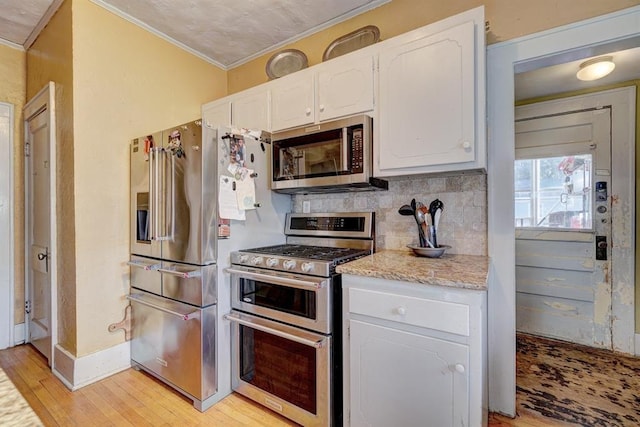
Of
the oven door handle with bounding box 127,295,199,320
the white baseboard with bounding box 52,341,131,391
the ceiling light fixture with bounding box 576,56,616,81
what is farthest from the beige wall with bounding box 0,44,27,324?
the ceiling light fixture with bounding box 576,56,616,81

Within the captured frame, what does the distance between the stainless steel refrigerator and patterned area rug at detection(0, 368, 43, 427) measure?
4.07 feet

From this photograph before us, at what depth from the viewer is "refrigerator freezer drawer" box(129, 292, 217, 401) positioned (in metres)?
1.79

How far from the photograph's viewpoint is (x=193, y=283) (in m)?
1.83

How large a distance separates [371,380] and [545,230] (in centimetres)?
249

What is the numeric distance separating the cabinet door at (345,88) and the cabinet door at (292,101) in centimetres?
9

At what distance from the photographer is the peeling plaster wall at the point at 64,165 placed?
205cm

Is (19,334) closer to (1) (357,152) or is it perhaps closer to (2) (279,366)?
(2) (279,366)

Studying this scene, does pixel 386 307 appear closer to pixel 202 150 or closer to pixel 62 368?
pixel 202 150

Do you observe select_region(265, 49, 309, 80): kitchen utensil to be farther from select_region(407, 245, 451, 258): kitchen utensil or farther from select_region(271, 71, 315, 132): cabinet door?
select_region(407, 245, 451, 258): kitchen utensil

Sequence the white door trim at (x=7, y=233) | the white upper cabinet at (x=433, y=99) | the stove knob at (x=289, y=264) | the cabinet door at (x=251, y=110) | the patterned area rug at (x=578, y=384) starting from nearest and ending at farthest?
1. the white upper cabinet at (x=433, y=99)
2. the stove knob at (x=289, y=264)
3. the patterned area rug at (x=578, y=384)
4. the cabinet door at (x=251, y=110)
5. the white door trim at (x=7, y=233)

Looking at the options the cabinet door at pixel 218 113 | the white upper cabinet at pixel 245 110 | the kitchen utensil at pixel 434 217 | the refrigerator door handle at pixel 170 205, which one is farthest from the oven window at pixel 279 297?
the cabinet door at pixel 218 113

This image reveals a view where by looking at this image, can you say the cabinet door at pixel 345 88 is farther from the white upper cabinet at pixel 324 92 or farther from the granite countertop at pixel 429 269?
the granite countertop at pixel 429 269

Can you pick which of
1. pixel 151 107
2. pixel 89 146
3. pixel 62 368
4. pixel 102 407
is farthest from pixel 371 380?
pixel 151 107

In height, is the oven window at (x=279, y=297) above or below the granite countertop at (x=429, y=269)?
below
